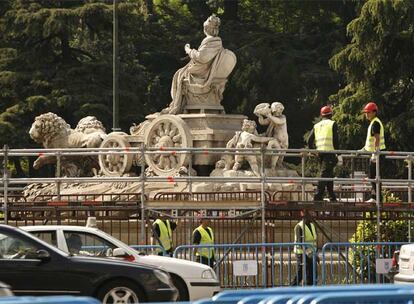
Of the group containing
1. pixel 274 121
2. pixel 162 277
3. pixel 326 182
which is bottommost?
pixel 162 277

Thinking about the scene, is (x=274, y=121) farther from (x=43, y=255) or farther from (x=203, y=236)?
(x=43, y=255)

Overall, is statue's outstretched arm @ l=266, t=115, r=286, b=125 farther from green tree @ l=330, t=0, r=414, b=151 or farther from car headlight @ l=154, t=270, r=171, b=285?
green tree @ l=330, t=0, r=414, b=151

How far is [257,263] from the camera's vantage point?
25578 millimetres

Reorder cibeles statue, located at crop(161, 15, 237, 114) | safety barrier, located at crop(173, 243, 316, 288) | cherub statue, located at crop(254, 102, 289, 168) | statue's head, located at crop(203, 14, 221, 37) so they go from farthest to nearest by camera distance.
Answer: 1. statue's head, located at crop(203, 14, 221, 37)
2. cibeles statue, located at crop(161, 15, 237, 114)
3. cherub statue, located at crop(254, 102, 289, 168)
4. safety barrier, located at crop(173, 243, 316, 288)

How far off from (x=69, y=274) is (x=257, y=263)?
244 inches

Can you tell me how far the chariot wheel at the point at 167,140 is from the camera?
119 ft

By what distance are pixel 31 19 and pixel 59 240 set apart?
3934 cm

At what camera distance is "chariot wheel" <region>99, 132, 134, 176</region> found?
37.3m

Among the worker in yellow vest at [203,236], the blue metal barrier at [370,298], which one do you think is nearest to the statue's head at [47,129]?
the worker in yellow vest at [203,236]

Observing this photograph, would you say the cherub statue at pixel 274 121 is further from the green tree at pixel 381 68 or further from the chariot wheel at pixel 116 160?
the green tree at pixel 381 68

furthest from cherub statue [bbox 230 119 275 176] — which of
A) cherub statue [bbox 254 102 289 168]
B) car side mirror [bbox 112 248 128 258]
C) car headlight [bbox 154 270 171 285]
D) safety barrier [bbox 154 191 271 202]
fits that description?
car headlight [bbox 154 270 171 285]

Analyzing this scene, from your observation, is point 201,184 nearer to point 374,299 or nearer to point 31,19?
point 374,299

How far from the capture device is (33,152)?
28234 millimetres

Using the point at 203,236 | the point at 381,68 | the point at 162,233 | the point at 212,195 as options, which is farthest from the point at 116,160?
the point at 381,68
